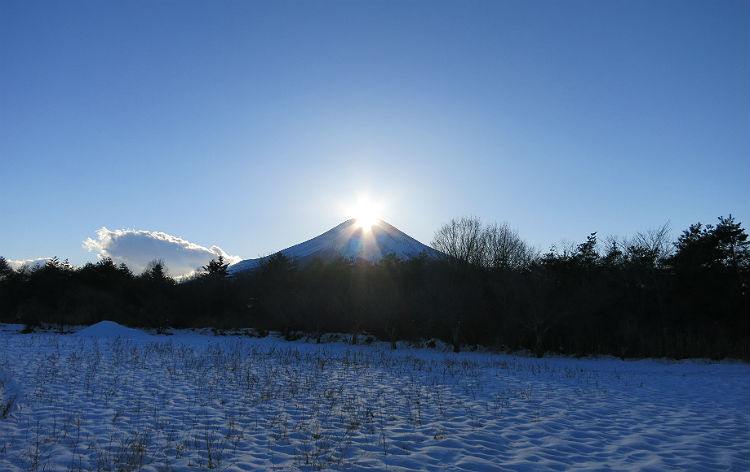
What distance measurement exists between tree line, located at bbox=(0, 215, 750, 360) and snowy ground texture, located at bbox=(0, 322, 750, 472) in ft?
53.0

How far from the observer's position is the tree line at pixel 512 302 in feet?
95.0

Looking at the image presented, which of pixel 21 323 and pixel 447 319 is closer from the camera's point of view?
pixel 447 319

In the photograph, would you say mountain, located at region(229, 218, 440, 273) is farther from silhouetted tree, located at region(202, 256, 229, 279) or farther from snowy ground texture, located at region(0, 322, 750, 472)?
snowy ground texture, located at region(0, 322, 750, 472)

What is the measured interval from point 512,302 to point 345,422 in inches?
1041

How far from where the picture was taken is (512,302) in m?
31.8

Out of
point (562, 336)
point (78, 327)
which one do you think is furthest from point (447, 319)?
point (78, 327)

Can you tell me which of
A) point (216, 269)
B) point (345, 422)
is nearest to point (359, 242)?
point (216, 269)

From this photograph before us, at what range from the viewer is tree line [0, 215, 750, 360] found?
29.0 metres

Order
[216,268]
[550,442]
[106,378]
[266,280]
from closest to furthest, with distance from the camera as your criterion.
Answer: [550,442] → [106,378] → [266,280] → [216,268]

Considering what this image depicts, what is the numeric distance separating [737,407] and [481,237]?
38936 millimetres

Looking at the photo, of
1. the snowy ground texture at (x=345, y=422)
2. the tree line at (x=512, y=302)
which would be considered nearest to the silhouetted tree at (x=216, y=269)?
the tree line at (x=512, y=302)

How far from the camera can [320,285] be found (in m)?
44.1

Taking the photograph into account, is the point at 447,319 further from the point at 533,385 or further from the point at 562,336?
the point at 533,385

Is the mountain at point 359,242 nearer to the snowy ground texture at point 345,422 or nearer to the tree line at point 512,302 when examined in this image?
the tree line at point 512,302
